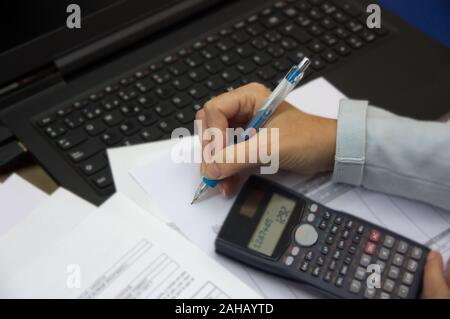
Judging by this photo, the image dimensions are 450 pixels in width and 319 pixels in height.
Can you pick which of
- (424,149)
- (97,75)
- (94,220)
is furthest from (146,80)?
(424,149)

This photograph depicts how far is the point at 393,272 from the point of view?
44 centimetres

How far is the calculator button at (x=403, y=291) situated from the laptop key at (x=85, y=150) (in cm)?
30

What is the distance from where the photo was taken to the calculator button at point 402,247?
45cm

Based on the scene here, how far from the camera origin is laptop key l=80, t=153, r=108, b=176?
20.0 inches

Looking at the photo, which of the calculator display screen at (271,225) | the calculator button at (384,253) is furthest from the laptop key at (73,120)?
the calculator button at (384,253)

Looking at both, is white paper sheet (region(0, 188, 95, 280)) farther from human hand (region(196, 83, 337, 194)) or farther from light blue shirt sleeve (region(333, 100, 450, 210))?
light blue shirt sleeve (region(333, 100, 450, 210))

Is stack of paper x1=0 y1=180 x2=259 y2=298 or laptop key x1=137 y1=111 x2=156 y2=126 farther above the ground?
laptop key x1=137 y1=111 x2=156 y2=126

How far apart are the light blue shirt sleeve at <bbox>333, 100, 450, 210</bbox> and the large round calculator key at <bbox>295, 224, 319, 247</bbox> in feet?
0.22

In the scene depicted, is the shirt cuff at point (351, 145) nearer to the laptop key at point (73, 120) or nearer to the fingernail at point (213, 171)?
the fingernail at point (213, 171)

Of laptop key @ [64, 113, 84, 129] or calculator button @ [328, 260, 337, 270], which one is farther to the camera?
laptop key @ [64, 113, 84, 129]

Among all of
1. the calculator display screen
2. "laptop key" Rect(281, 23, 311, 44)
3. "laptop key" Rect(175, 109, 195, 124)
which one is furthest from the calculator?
"laptop key" Rect(281, 23, 311, 44)

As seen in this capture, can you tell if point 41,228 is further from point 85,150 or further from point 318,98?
point 318,98

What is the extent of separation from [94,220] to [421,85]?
37cm

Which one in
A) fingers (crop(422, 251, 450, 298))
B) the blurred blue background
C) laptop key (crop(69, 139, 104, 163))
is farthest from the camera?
the blurred blue background
